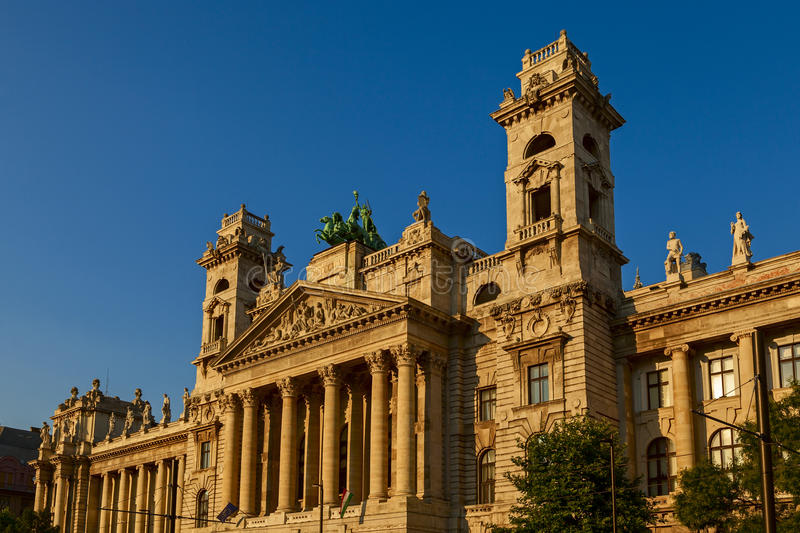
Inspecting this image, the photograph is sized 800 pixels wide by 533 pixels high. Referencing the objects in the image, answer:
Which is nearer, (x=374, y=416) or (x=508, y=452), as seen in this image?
(x=508, y=452)

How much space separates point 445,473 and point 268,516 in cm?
1177

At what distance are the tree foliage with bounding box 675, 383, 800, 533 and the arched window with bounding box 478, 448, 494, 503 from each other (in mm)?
13761

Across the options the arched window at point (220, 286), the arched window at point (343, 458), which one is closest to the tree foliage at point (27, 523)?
the arched window at point (220, 286)

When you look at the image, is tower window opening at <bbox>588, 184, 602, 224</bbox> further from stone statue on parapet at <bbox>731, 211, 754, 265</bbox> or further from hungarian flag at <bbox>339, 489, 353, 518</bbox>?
hungarian flag at <bbox>339, 489, 353, 518</bbox>

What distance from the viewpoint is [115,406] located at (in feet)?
321

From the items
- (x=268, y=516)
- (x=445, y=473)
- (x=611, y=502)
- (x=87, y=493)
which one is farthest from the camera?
(x=87, y=493)

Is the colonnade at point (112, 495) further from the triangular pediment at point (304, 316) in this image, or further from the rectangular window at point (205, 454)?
the triangular pediment at point (304, 316)

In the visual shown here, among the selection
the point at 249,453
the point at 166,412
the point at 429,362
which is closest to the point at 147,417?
the point at 166,412

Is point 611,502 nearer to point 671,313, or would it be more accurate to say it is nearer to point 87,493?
point 671,313

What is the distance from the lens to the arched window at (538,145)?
5466 cm

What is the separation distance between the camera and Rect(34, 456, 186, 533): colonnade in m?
78.2

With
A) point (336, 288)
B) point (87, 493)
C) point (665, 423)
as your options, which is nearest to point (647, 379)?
point (665, 423)

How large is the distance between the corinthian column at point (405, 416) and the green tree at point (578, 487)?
362 inches

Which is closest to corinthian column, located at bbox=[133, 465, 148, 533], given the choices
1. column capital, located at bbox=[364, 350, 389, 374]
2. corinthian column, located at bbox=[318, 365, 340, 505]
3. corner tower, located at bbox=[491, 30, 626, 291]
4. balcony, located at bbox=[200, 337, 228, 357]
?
balcony, located at bbox=[200, 337, 228, 357]
